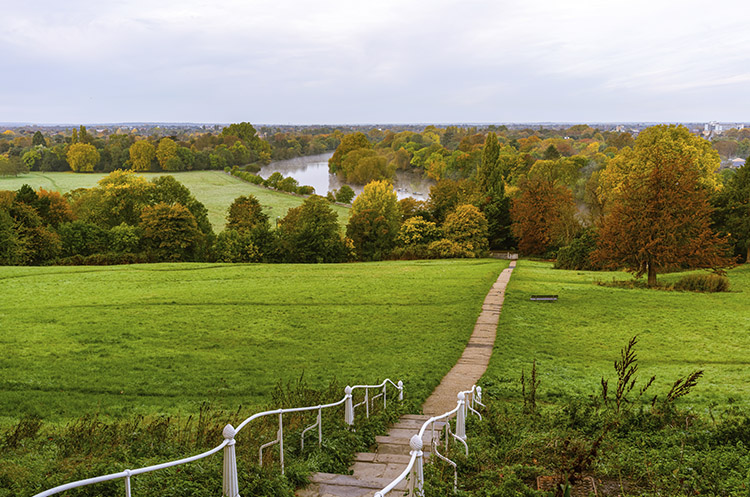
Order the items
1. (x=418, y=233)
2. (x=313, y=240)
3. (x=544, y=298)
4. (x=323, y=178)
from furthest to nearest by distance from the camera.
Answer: (x=323, y=178)
(x=418, y=233)
(x=313, y=240)
(x=544, y=298)

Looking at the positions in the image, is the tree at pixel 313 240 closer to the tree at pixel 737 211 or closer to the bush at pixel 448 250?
the bush at pixel 448 250

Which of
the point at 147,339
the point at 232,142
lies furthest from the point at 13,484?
the point at 232,142

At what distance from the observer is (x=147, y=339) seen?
17.1 m

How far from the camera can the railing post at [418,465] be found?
419 cm

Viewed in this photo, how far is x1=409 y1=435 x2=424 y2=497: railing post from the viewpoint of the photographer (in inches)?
165

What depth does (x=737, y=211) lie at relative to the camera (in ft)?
120

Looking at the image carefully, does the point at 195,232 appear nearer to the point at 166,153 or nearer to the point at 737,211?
the point at 737,211

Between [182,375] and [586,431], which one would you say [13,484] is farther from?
[182,375]

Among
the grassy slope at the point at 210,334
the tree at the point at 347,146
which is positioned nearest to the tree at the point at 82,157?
the tree at the point at 347,146

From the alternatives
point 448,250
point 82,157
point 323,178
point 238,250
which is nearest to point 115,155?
point 82,157

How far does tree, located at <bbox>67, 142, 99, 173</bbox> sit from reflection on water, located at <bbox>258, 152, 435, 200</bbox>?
3712 cm

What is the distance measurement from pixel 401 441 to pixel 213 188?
98.7 metres

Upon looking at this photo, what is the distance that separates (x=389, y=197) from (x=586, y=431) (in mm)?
49712

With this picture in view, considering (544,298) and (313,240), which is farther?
(313,240)
